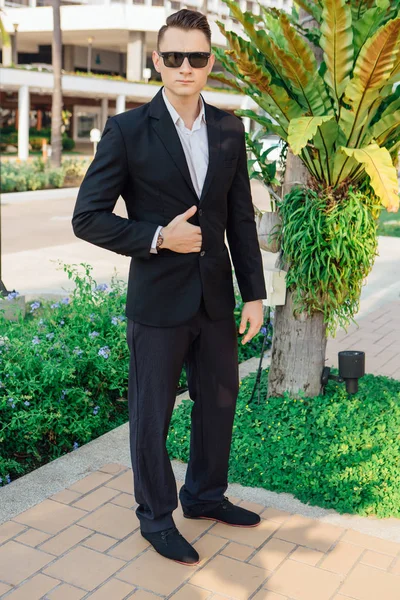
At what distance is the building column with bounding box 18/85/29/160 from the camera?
28.0 meters

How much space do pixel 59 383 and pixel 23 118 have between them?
25.8 meters

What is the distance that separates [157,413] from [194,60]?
1.37 metres

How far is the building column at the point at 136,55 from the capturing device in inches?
1613

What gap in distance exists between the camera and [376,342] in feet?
21.8

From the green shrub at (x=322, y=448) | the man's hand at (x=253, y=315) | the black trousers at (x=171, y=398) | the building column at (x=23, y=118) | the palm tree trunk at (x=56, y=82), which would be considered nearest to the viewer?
the black trousers at (x=171, y=398)

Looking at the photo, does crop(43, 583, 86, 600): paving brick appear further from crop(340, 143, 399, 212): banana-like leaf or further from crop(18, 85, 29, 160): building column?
crop(18, 85, 29, 160): building column

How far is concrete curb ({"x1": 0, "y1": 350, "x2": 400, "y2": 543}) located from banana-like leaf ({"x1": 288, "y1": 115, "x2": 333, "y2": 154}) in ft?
5.39

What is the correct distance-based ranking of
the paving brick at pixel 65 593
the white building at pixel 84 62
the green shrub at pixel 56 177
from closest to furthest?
the paving brick at pixel 65 593 → the green shrub at pixel 56 177 → the white building at pixel 84 62

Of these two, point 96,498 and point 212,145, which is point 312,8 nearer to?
A: point 212,145

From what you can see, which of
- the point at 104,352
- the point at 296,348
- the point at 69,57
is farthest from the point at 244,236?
the point at 69,57

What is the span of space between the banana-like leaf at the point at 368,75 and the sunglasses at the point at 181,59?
33.8 inches

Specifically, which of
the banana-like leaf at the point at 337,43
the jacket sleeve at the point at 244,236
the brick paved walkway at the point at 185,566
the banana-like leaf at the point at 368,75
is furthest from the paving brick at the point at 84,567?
the banana-like leaf at the point at 337,43

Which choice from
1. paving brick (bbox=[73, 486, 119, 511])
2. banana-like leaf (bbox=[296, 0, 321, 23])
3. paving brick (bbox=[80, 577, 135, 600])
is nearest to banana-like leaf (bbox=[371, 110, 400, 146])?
banana-like leaf (bbox=[296, 0, 321, 23])

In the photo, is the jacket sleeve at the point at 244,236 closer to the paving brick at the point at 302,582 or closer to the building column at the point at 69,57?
the paving brick at the point at 302,582
